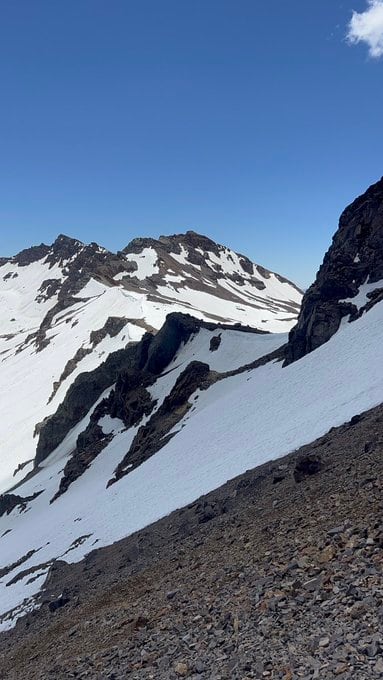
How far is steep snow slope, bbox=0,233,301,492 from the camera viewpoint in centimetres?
7512

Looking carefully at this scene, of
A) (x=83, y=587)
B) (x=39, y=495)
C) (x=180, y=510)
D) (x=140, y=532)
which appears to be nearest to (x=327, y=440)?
(x=180, y=510)

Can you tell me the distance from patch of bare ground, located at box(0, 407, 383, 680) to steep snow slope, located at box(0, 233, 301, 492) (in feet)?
153

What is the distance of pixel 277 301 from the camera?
161m

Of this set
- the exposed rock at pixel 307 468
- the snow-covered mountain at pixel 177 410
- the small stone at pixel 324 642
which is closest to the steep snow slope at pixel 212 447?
the snow-covered mountain at pixel 177 410

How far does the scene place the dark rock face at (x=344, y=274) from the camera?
36125 millimetres

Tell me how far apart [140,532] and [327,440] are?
28.9ft

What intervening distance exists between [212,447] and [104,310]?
230 ft

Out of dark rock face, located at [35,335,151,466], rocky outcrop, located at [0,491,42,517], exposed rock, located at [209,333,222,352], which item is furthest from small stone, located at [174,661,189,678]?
dark rock face, located at [35,335,151,466]

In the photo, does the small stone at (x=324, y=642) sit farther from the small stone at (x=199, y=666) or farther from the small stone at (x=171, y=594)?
the small stone at (x=171, y=594)

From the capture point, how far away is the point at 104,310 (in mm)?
94000

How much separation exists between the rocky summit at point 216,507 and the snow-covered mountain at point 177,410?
182 millimetres

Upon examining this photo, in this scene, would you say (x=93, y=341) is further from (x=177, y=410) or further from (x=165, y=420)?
(x=165, y=420)

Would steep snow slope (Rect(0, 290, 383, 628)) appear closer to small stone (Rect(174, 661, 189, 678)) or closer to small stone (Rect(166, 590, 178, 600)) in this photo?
small stone (Rect(166, 590, 178, 600))

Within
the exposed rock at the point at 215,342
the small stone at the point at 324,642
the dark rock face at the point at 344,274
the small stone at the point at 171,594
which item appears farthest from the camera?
the exposed rock at the point at 215,342
